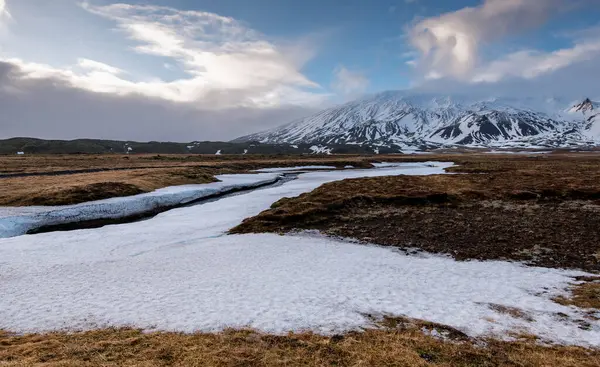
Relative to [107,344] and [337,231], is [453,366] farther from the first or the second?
[337,231]

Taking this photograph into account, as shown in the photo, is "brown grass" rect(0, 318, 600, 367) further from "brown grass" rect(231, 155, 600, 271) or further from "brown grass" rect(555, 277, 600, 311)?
"brown grass" rect(231, 155, 600, 271)

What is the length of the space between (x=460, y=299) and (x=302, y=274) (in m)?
8.01

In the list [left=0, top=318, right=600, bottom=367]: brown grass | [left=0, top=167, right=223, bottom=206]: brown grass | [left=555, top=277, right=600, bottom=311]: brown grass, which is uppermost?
[left=0, top=167, right=223, bottom=206]: brown grass

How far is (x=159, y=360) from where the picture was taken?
9844mm

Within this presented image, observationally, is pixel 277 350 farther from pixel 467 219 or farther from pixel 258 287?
pixel 467 219

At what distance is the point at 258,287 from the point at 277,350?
6258mm

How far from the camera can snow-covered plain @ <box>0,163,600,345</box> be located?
13031 millimetres

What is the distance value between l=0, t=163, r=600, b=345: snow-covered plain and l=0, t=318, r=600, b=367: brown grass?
924mm

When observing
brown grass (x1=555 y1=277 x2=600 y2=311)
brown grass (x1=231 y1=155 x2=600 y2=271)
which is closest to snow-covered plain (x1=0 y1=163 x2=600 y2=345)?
brown grass (x1=555 y1=277 x2=600 y2=311)

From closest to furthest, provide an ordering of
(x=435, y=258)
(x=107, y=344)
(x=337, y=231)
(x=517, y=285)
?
1. (x=107, y=344)
2. (x=517, y=285)
3. (x=435, y=258)
4. (x=337, y=231)

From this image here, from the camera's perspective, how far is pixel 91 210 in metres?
39.0

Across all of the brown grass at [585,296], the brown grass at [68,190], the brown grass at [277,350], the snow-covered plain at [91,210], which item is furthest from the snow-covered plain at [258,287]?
the brown grass at [68,190]

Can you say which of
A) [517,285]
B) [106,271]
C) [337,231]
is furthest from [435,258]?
[106,271]

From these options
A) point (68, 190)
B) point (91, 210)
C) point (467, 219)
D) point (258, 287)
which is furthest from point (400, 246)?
point (68, 190)
